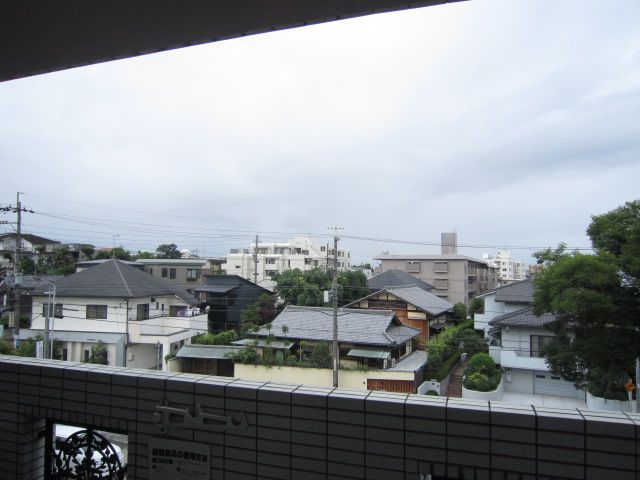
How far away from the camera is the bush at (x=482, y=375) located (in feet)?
29.3

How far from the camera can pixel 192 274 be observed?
17875 mm

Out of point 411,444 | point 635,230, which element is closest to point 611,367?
point 635,230

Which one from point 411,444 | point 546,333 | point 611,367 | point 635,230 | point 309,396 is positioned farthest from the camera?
point 546,333

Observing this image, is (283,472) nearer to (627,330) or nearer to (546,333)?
(627,330)

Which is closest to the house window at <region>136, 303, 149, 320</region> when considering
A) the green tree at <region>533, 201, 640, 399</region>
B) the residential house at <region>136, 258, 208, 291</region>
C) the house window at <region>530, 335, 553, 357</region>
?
the residential house at <region>136, 258, 208, 291</region>

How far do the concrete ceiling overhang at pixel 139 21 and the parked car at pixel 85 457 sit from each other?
1.35m

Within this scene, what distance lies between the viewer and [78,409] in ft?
4.92

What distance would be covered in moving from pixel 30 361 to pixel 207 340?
10010 mm

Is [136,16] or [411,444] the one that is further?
[136,16]

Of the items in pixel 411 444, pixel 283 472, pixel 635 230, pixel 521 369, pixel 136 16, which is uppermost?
pixel 136 16

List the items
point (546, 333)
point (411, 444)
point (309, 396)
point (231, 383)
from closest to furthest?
point (411, 444) < point (309, 396) < point (231, 383) < point (546, 333)

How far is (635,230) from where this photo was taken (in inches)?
213

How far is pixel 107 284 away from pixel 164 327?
179 cm

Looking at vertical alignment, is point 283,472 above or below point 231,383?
below
